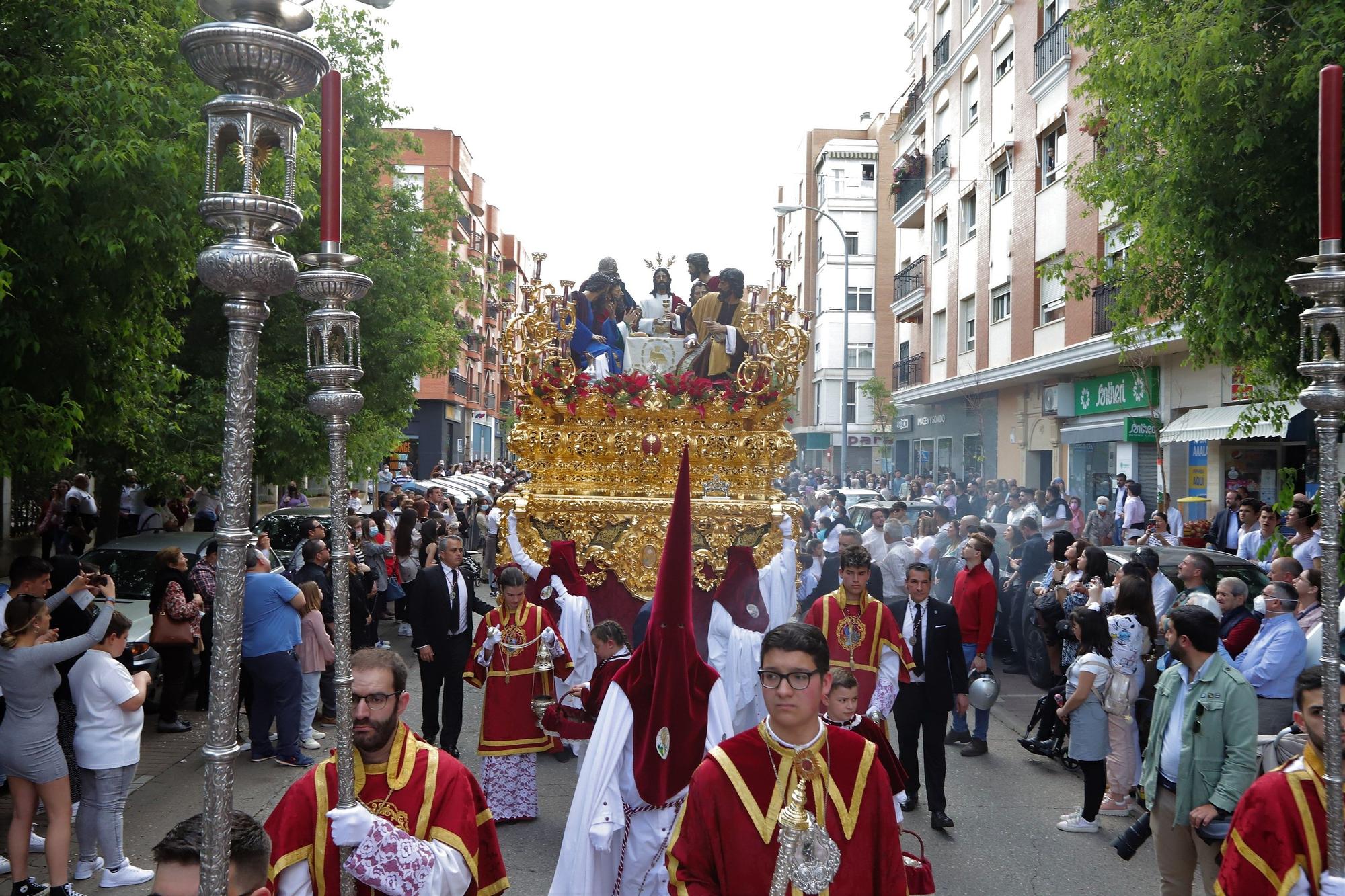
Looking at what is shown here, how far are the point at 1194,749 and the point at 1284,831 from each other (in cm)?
161

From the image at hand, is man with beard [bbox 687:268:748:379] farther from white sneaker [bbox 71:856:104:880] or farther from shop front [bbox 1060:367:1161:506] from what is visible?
shop front [bbox 1060:367:1161:506]

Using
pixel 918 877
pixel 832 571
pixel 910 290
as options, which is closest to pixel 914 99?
pixel 910 290

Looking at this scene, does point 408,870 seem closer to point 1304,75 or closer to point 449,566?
point 449,566

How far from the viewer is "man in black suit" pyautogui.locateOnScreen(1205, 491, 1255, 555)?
1384cm

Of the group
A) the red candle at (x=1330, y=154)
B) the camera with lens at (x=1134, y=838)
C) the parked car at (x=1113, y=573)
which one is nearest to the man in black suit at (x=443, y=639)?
the camera with lens at (x=1134, y=838)

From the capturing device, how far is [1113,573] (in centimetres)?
1007

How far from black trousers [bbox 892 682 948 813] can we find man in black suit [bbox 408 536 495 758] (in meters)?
3.24

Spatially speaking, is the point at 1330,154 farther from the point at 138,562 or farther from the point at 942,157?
the point at 942,157

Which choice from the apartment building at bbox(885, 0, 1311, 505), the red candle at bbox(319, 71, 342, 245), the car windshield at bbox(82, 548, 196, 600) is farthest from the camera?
the apartment building at bbox(885, 0, 1311, 505)

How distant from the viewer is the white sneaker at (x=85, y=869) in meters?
5.97

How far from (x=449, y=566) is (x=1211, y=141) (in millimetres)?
7104

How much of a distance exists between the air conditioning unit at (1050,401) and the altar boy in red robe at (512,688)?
18327mm

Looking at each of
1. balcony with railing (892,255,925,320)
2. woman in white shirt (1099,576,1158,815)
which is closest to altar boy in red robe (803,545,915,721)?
Answer: woman in white shirt (1099,576,1158,815)

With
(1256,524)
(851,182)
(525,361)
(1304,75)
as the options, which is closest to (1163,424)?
(1256,524)
